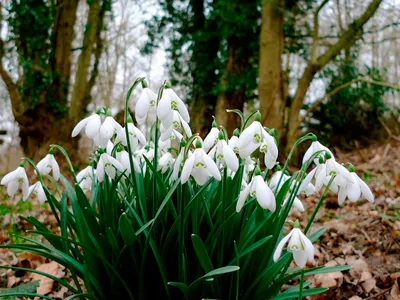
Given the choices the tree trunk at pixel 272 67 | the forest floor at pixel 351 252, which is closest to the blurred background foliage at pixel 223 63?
the tree trunk at pixel 272 67

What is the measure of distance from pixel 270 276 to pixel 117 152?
0.79m

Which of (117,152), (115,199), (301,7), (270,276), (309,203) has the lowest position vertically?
(309,203)

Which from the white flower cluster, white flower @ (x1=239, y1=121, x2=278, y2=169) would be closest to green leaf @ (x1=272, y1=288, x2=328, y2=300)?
the white flower cluster

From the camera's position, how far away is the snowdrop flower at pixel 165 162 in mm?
1898

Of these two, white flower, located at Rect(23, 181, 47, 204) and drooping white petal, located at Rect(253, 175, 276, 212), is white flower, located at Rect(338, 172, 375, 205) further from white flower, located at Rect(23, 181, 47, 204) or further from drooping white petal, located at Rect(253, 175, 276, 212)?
white flower, located at Rect(23, 181, 47, 204)

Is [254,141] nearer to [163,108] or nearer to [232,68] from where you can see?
[163,108]

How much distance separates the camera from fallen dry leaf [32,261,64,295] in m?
2.49

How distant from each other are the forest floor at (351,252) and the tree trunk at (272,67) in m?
2.19

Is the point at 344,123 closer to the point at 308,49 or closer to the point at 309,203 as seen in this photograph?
the point at 308,49

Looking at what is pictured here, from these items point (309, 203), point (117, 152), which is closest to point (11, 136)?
point (309, 203)

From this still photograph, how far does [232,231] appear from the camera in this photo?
168 cm

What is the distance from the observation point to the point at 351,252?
2.84m

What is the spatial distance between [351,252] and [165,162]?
1631mm

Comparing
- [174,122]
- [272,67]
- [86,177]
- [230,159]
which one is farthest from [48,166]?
[272,67]
